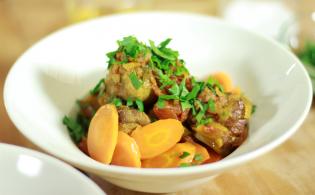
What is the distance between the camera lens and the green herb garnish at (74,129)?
1.54 meters

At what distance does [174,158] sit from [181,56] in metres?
0.63

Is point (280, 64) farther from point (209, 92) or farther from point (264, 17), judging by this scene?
point (264, 17)

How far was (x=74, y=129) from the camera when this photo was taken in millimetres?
1560

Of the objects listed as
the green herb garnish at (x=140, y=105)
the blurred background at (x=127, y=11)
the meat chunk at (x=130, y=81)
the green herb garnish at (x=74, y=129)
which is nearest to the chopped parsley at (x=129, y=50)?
the meat chunk at (x=130, y=81)

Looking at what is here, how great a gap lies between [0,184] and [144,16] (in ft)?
3.09

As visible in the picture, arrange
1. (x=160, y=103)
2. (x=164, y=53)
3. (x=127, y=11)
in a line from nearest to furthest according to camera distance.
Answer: (x=160, y=103) < (x=164, y=53) < (x=127, y=11)

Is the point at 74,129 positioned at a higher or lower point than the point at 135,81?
lower

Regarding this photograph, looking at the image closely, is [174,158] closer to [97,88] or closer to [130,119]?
[130,119]

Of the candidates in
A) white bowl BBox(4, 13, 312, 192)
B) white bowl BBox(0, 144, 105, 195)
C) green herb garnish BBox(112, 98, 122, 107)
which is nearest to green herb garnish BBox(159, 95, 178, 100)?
green herb garnish BBox(112, 98, 122, 107)

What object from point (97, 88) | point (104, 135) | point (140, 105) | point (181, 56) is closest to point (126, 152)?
point (104, 135)

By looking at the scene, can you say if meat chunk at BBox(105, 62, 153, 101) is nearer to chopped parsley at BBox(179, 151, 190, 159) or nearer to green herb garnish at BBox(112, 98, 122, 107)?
green herb garnish at BBox(112, 98, 122, 107)

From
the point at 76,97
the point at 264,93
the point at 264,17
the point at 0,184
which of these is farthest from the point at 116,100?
the point at 264,17

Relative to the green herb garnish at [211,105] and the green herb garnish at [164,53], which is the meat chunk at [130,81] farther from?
the green herb garnish at [211,105]

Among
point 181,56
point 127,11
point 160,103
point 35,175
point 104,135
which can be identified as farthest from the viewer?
point 127,11
